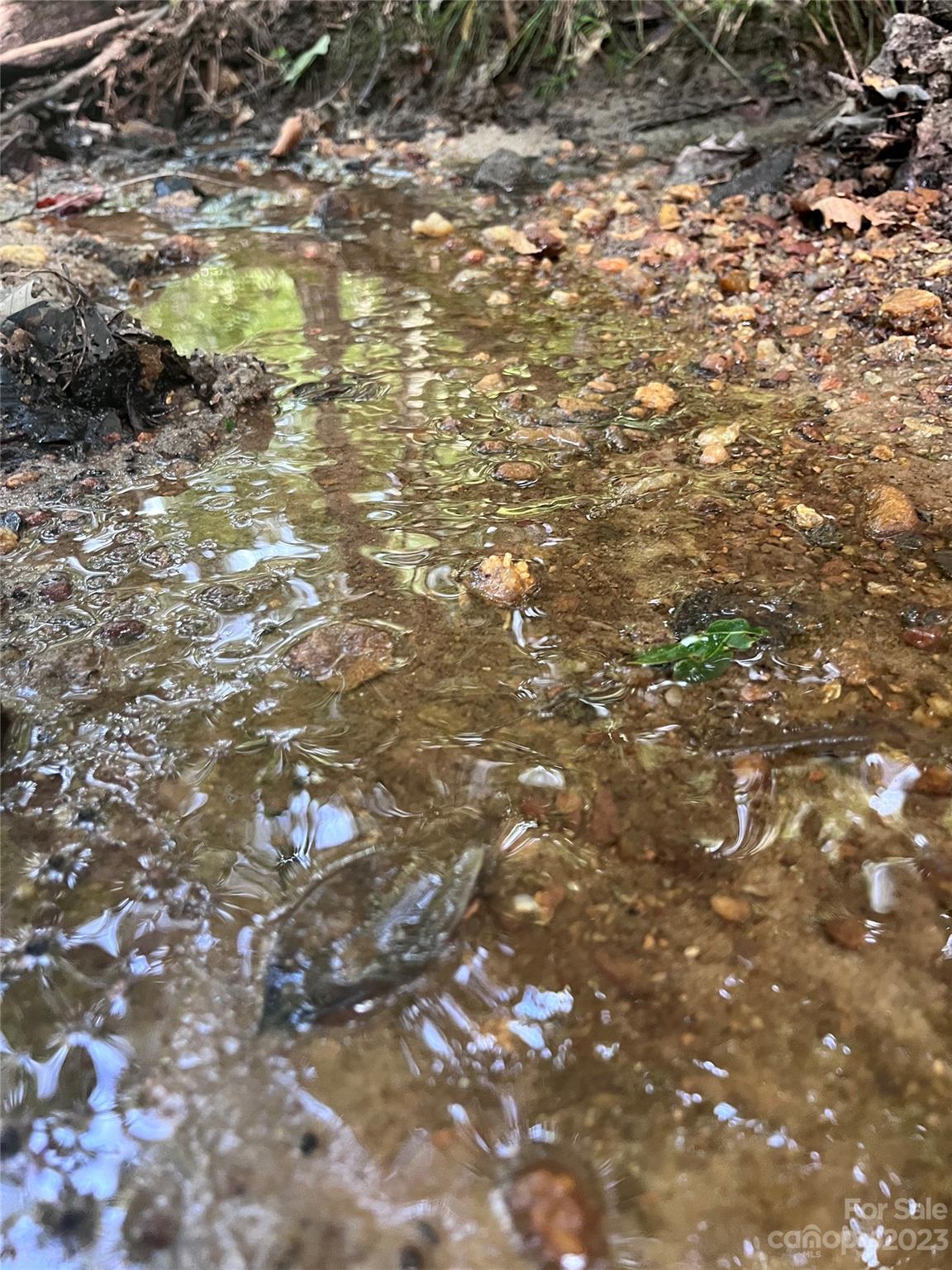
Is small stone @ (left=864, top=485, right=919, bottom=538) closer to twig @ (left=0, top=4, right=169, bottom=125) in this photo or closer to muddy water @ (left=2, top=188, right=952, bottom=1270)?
muddy water @ (left=2, top=188, right=952, bottom=1270)

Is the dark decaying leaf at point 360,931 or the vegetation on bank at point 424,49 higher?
the vegetation on bank at point 424,49

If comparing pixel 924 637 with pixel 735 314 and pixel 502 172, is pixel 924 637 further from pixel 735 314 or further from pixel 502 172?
pixel 502 172

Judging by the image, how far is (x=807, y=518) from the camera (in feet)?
7.06

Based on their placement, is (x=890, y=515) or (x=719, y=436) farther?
(x=719, y=436)

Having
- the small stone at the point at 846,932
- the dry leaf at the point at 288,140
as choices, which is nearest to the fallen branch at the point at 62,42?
the dry leaf at the point at 288,140

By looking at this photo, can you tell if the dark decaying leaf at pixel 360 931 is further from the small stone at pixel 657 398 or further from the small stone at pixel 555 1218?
the small stone at pixel 657 398

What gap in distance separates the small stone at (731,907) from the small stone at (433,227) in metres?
3.99

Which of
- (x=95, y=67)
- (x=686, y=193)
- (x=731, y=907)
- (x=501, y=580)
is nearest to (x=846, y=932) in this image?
(x=731, y=907)

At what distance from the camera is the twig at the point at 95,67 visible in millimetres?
6043

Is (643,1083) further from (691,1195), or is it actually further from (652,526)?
(652,526)

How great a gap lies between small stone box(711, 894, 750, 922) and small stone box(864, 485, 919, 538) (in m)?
1.14

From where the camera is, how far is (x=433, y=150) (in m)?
5.67

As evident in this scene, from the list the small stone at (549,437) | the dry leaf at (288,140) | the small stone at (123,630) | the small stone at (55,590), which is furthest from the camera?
the dry leaf at (288,140)

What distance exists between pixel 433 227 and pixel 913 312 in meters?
2.53
